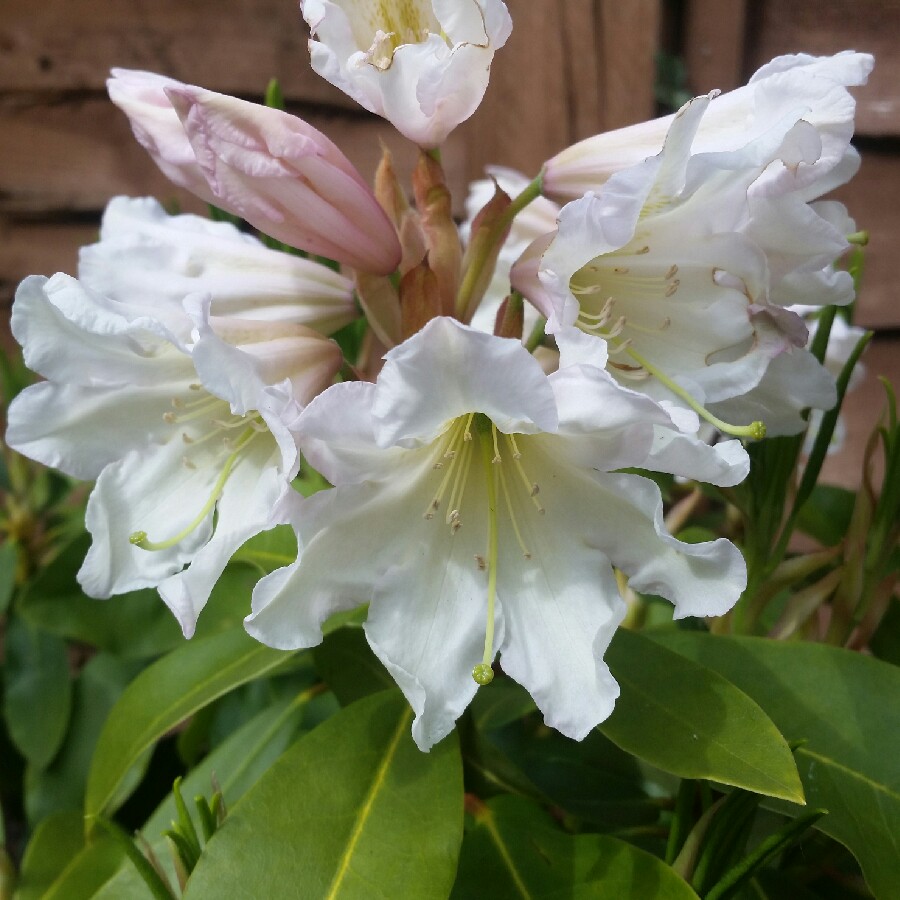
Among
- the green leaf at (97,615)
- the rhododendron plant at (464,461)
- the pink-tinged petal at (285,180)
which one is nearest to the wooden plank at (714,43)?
the rhododendron plant at (464,461)

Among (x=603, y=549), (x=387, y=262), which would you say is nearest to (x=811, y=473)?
(x=603, y=549)

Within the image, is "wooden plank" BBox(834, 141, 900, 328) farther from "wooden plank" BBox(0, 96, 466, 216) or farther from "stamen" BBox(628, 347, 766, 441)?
"stamen" BBox(628, 347, 766, 441)

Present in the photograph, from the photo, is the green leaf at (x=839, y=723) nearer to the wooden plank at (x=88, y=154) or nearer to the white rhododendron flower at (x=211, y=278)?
the white rhododendron flower at (x=211, y=278)

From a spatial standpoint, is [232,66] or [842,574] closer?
[842,574]

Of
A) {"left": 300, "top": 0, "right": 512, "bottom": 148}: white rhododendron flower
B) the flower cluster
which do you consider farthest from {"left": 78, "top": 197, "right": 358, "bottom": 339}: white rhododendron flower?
{"left": 300, "top": 0, "right": 512, "bottom": 148}: white rhododendron flower

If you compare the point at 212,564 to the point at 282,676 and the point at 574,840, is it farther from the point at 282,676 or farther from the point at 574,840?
the point at 282,676
